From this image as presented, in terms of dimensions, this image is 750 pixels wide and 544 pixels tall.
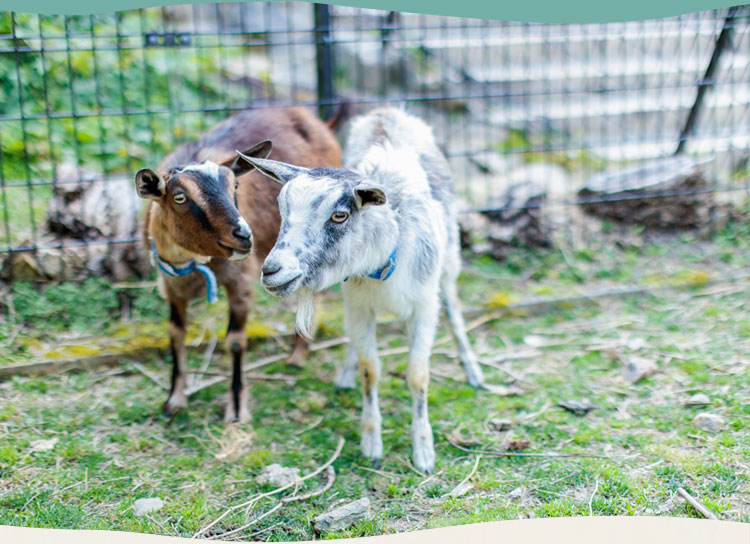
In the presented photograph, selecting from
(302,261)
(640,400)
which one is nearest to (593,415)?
(640,400)

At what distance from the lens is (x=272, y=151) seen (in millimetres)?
4566

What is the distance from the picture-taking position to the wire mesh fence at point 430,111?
527cm

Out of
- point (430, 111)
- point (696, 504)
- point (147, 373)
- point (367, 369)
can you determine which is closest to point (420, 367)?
point (367, 369)

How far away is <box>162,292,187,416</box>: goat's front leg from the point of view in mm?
4395

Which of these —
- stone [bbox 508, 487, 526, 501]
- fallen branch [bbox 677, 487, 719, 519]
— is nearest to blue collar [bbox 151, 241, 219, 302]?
stone [bbox 508, 487, 526, 501]

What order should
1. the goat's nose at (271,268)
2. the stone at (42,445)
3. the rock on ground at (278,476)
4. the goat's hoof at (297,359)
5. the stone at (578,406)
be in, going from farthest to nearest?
the goat's hoof at (297,359) < the stone at (578,406) < the stone at (42,445) < the rock on ground at (278,476) < the goat's nose at (271,268)

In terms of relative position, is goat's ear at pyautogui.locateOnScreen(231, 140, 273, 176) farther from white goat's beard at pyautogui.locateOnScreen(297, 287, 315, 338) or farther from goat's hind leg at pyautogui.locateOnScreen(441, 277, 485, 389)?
goat's hind leg at pyautogui.locateOnScreen(441, 277, 485, 389)

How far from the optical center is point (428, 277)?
388cm

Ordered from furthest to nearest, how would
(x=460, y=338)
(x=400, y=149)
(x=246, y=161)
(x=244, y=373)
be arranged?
1. (x=460, y=338)
2. (x=244, y=373)
3. (x=400, y=149)
4. (x=246, y=161)

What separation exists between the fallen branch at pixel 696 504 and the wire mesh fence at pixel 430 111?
3171 millimetres

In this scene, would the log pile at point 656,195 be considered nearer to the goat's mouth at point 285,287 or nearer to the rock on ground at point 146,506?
the goat's mouth at point 285,287

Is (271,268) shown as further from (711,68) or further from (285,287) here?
(711,68)

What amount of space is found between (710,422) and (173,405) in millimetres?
2974

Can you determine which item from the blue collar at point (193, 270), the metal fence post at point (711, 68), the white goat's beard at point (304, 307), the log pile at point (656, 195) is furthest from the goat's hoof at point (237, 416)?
the metal fence post at point (711, 68)
